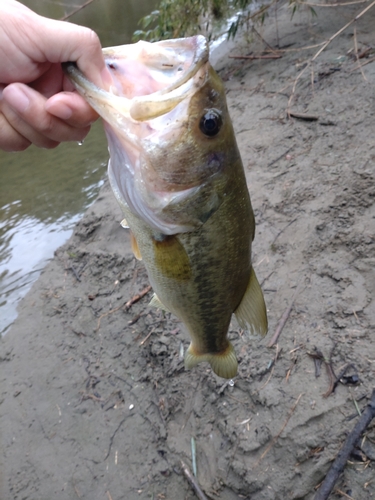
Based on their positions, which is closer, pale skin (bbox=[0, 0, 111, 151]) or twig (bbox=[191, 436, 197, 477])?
pale skin (bbox=[0, 0, 111, 151])

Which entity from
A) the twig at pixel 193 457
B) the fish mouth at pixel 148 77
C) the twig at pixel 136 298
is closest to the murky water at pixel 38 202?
the twig at pixel 136 298

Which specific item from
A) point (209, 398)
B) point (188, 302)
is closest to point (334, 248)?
point (209, 398)

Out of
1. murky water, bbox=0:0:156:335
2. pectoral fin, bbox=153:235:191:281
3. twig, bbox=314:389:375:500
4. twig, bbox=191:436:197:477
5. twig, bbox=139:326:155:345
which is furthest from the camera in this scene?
murky water, bbox=0:0:156:335

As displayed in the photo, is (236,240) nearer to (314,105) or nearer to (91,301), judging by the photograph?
(91,301)

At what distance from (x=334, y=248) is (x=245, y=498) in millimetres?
2055

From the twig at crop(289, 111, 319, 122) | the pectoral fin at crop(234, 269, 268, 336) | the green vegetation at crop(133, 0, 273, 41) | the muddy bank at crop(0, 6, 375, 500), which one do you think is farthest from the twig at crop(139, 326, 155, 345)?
the green vegetation at crop(133, 0, 273, 41)

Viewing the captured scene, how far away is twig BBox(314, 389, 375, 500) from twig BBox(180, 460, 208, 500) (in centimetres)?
75

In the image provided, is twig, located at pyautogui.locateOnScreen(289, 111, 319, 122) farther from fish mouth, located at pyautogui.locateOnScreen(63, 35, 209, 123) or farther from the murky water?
fish mouth, located at pyautogui.locateOnScreen(63, 35, 209, 123)

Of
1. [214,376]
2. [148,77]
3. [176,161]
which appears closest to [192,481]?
[214,376]

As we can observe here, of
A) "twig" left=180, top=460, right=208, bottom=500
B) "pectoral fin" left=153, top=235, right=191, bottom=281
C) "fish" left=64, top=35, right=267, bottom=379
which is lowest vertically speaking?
"twig" left=180, top=460, right=208, bottom=500

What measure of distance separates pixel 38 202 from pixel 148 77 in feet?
18.4

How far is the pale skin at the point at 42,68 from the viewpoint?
135 centimetres

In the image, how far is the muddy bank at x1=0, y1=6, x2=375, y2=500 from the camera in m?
Answer: 2.46

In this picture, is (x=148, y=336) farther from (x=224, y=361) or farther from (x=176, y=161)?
(x=176, y=161)
